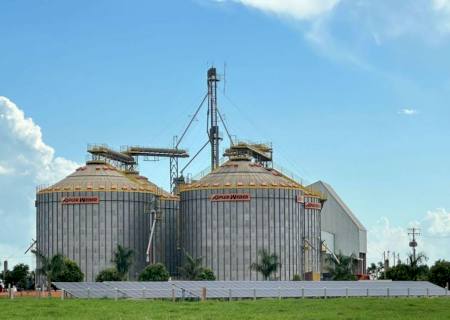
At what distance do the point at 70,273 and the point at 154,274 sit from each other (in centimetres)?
1266

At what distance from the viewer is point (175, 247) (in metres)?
186

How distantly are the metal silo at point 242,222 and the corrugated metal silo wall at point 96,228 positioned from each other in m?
8.21

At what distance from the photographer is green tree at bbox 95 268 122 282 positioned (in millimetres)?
157075

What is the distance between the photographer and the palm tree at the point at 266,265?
162 metres

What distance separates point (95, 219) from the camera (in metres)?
177

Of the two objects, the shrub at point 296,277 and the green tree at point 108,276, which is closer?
the green tree at point 108,276

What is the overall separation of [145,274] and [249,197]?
24524 millimetres

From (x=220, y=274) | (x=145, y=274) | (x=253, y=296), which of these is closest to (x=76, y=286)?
(x=253, y=296)

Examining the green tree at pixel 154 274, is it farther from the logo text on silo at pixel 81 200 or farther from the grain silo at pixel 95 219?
the logo text on silo at pixel 81 200

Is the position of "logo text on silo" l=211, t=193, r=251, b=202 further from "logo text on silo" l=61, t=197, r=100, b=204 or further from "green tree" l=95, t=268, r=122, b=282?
"green tree" l=95, t=268, r=122, b=282

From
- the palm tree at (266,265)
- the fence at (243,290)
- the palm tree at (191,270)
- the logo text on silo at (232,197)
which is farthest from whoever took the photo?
the logo text on silo at (232,197)

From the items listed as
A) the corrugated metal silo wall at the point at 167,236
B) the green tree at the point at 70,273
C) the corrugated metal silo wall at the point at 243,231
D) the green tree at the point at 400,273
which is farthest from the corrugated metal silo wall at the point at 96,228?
the green tree at the point at 400,273

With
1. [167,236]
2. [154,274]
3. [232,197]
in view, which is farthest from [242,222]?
[154,274]

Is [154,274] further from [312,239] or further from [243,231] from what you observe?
[312,239]
